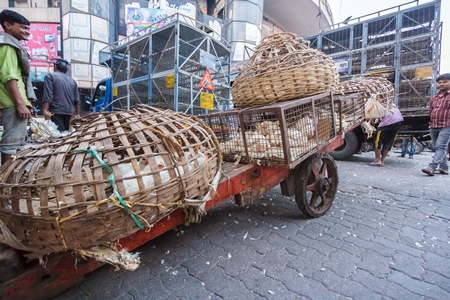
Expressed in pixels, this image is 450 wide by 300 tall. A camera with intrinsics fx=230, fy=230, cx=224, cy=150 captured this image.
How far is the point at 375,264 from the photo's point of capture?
5.29ft

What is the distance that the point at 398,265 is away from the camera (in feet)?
5.24

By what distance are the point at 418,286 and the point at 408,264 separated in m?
0.24

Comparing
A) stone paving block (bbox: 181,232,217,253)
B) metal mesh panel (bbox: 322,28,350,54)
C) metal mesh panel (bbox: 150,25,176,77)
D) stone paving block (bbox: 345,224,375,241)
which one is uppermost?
metal mesh panel (bbox: 322,28,350,54)

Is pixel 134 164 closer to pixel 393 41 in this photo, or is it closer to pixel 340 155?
pixel 340 155

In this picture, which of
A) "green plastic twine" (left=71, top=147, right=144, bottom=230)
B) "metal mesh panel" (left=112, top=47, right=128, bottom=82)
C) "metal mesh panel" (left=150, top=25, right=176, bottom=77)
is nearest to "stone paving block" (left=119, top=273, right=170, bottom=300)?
"green plastic twine" (left=71, top=147, right=144, bottom=230)

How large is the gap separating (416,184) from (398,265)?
9.34ft

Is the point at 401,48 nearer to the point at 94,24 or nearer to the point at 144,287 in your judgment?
the point at 144,287

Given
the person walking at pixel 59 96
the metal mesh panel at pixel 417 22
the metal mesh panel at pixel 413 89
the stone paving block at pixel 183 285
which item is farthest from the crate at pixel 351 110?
the metal mesh panel at pixel 417 22

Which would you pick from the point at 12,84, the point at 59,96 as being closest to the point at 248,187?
the point at 12,84

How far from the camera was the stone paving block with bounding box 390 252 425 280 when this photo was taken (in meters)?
1.52

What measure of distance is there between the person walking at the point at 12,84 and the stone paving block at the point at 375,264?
313cm

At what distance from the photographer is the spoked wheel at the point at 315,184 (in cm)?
216

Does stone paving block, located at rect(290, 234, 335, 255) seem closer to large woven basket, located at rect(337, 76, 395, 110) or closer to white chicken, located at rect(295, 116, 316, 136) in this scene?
white chicken, located at rect(295, 116, 316, 136)

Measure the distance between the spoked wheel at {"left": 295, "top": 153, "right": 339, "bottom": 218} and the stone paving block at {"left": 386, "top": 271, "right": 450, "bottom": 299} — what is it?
832 mm
